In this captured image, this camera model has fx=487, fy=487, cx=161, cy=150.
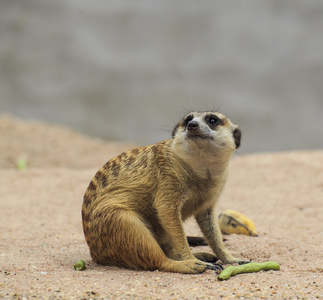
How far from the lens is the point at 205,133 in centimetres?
247

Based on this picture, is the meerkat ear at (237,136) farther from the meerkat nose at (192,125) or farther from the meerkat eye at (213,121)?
the meerkat nose at (192,125)

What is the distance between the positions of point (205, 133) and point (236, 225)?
1.30m

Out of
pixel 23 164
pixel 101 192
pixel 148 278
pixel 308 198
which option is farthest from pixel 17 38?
pixel 148 278

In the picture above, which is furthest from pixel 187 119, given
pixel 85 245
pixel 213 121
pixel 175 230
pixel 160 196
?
pixel 85 245

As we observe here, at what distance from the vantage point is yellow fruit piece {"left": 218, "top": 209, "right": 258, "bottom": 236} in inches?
139

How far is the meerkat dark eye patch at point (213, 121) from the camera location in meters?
2.57

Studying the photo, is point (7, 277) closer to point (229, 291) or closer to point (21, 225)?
point (229, 291)

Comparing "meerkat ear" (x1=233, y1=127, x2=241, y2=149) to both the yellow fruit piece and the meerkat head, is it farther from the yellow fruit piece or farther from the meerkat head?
the yellow fruit piece

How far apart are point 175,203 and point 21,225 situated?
5.96 ft

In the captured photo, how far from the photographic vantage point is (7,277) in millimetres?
2119

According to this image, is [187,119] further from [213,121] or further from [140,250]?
[140,250]

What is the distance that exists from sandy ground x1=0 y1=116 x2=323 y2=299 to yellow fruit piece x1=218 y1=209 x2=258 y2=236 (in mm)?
103

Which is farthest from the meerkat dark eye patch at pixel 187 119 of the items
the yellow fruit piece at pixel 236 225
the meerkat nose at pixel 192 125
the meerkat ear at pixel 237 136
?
the yellow fruit piece at pixel 236 225

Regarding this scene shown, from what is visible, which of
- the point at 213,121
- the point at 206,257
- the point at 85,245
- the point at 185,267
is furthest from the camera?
the point at 85,245
